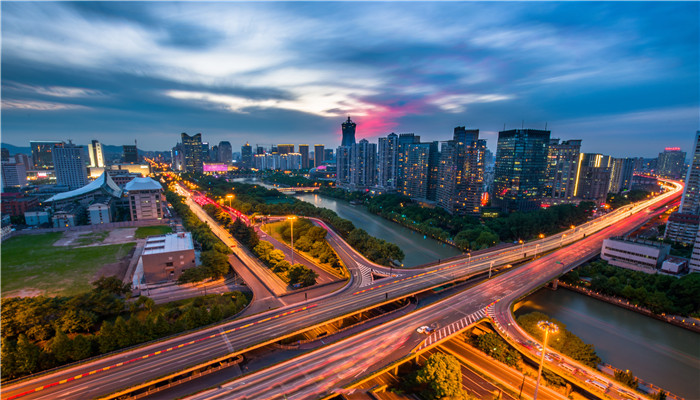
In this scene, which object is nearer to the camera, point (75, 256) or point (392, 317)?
point (392, 317)

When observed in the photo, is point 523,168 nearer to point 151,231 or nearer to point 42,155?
point 151,231

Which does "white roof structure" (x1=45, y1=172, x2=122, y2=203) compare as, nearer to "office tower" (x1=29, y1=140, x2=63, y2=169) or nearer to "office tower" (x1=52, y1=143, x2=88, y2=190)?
"office tower" (x1=52, y1=143, x2=88, y2=190)

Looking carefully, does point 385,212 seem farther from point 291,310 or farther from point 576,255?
point 291,310

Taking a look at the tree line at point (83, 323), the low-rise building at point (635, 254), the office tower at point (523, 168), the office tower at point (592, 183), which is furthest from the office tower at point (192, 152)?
the low-rise building at point (635, 254)

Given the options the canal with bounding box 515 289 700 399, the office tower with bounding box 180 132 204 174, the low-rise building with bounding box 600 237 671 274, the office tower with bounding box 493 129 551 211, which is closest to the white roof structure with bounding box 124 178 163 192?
the canal with bounding box 515 289 700 399

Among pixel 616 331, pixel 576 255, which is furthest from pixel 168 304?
pixel 576 255

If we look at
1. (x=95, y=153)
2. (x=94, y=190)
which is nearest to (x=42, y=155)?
(x=95, y=153)
